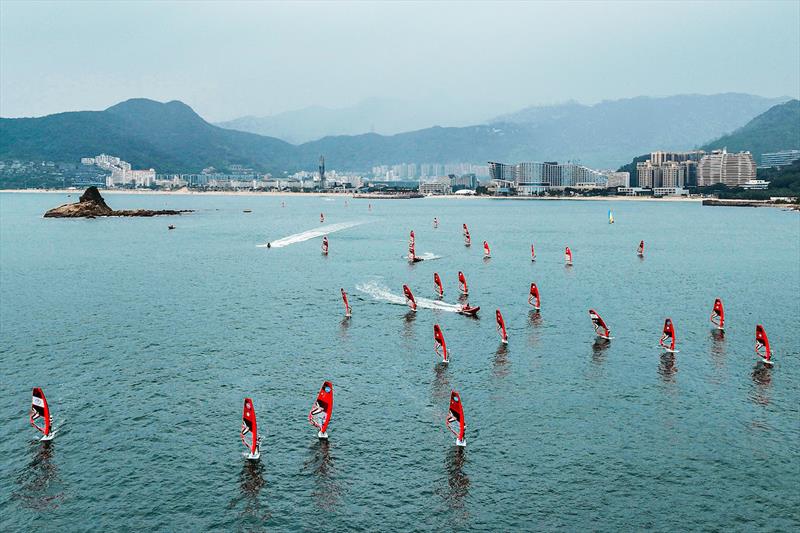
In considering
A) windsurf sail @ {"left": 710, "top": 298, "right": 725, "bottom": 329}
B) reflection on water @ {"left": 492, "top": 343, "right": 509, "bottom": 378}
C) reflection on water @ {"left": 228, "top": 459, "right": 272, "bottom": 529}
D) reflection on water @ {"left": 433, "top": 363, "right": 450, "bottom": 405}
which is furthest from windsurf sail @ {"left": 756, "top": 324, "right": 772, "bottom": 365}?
reflection on water @ {"left": 228, "top": 459, "right": 272, "bottom": 529}

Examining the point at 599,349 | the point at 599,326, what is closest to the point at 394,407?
the point at 599,349

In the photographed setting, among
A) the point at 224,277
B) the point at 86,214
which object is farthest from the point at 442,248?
the point at 86,214

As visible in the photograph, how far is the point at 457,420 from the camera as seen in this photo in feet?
97.1

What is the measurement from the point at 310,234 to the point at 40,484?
11513cm

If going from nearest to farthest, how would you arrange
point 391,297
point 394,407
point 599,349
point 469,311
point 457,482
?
point 457,482, point 394,407, point 599,349, point 469,311, point 391,297

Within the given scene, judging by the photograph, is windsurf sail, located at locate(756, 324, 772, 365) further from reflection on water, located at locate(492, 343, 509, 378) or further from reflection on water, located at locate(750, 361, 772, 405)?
reflection on water, located at locate(492, 343, 509, 378)

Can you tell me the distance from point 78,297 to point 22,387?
3049cm

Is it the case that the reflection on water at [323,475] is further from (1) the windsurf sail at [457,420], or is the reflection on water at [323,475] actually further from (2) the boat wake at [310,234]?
(2) the boat wake at [310,234]

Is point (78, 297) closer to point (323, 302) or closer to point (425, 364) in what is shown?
point (323, 302)

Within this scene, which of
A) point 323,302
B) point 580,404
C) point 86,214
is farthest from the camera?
point 86,214

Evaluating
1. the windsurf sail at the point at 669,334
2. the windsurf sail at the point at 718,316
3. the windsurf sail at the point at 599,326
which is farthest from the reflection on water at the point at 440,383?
the windsurf sail at the point at 718,316

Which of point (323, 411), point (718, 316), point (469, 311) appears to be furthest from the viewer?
point (469, 311)

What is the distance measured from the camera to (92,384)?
1489 inches

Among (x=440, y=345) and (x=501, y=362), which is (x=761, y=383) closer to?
(x=501, y=362)
